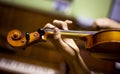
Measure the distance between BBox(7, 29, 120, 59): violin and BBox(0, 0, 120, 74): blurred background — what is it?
69 centimetres

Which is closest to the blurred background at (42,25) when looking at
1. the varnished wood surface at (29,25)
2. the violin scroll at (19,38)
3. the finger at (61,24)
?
the varnished wood surface at (29,25)

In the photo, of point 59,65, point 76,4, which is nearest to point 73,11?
point 76,4

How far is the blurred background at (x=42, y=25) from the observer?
8.06 feet

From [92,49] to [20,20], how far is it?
5.39ft

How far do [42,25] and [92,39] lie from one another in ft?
5.06

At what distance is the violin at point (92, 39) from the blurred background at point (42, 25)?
2.26 ft

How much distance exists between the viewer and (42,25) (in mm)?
2943

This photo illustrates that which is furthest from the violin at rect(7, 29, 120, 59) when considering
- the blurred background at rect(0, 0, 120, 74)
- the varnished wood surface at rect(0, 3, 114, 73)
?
the varnished wood surface at rect(0, 3, 114, 73)

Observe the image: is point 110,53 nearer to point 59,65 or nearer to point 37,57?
point 59,65

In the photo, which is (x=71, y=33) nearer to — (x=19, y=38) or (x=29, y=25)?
(x=19, y=38)

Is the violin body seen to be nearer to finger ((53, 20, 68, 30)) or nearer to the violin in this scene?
the violin

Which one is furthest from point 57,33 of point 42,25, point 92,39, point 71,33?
point 42,25

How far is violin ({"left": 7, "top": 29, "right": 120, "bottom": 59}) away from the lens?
137 centimetres

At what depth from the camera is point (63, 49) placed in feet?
4.75
